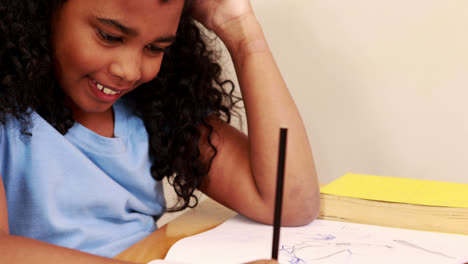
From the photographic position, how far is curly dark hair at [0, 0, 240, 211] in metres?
0.68

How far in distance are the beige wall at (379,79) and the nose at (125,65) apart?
22.8 inches

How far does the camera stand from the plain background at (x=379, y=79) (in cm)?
109

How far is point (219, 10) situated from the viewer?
2.87 feet

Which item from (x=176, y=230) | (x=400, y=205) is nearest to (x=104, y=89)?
(x=176, y=230)

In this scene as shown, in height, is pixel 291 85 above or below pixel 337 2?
below

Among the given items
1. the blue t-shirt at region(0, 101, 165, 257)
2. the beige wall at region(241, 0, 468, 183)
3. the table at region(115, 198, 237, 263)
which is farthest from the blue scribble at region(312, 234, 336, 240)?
the beige wall at region(241, 0, 468, 183)

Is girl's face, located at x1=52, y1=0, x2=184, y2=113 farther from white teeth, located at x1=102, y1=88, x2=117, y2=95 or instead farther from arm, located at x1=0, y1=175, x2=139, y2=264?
arm, located at x1=0, y1=175, x2=139, y2=264

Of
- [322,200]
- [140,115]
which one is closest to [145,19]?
[140,115]

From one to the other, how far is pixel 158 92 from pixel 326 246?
15.5 inches

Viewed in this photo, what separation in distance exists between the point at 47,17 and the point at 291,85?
0.63m

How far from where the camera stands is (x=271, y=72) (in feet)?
2.76

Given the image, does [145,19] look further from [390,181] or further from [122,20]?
[390,181]

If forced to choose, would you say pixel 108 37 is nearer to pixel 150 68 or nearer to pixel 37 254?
pixel 150 68

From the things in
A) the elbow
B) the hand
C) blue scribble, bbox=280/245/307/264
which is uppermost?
the hand
